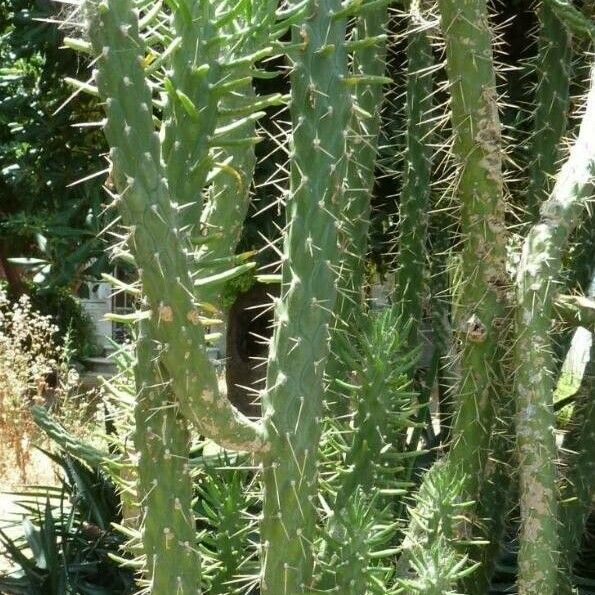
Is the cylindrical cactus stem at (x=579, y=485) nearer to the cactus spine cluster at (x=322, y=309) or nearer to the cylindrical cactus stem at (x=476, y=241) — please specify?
the cactus spine cluster at (x=322, y=309)

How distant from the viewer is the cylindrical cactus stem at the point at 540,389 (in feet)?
8.23

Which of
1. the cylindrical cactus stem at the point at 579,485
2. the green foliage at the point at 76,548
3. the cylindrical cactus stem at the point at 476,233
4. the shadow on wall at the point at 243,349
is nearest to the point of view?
the cylindrical cactus stem at the point at 476,233

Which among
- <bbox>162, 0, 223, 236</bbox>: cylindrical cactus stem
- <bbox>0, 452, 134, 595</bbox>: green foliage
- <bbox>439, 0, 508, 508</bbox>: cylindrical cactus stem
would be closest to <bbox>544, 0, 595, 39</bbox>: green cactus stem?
<bbox>439, 0, 508, 508</bbox>: cylindrical cactus stem

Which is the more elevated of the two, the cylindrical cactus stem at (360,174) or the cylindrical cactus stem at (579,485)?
the cylindrical cactus stem at (360,174)

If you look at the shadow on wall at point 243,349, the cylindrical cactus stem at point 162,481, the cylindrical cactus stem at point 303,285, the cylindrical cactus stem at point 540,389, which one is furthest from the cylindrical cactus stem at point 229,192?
the shadow on wall at point 243,349

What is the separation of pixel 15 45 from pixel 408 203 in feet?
7.96

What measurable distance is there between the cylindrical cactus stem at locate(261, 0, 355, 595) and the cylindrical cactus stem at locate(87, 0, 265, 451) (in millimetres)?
245

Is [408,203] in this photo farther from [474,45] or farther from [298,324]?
[298,324]

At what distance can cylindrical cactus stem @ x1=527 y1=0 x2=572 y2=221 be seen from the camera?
3.26 meters

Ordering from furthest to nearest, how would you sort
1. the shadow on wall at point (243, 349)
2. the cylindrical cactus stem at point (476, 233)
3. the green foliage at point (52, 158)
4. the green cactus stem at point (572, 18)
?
the shadow on wall at point (243, 349), the green foliage at point (52, 158), the green cactus stem at point (572, 18), the cylindrical cactus stem at point (476, 233)

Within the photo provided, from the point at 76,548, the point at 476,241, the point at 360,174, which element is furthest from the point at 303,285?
the point at 76,548

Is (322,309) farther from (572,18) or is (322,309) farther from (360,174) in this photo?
(572,18)

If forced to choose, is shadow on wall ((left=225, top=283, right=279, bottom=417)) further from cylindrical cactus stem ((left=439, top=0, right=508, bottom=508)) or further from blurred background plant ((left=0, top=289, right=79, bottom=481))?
cylindrical cactus stem ((left=439, top=0, right=508, bottom=508))

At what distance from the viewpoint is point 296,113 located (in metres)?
2.21
